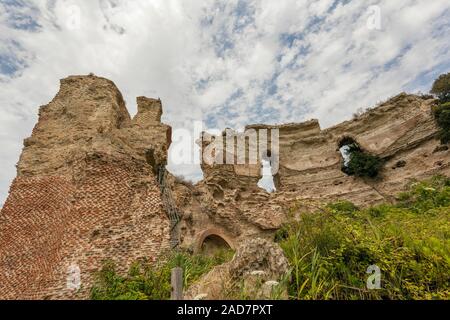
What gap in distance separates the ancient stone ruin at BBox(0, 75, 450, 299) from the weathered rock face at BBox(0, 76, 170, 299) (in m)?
0.03

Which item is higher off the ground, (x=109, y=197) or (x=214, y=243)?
(x=109, y=197)

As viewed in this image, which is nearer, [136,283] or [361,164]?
[136,283]

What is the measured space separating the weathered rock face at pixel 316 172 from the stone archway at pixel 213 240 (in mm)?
149

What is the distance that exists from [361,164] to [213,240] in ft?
45.5

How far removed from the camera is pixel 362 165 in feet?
77.6

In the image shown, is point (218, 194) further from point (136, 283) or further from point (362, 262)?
point (362, 262)

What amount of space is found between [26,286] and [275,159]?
2363cm

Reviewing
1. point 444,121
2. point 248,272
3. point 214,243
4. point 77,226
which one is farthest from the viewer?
point 444,121

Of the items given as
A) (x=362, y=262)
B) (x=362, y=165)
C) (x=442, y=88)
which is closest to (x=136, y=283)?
(x=362, y=262)

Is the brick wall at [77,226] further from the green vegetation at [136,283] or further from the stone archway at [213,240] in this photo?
the stone archway at [213,240]

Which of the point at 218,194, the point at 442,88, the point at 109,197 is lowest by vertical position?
the point at 109,197

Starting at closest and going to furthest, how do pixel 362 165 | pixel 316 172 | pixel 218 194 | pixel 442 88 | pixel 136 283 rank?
pixel 136 283
pixel 218 194
pixel 442 88
pixel 362 165
pixel 316 172

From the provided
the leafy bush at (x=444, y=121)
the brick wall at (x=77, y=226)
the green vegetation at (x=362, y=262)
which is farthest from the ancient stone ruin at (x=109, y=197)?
the green vegetation at (x=362, y=262)
